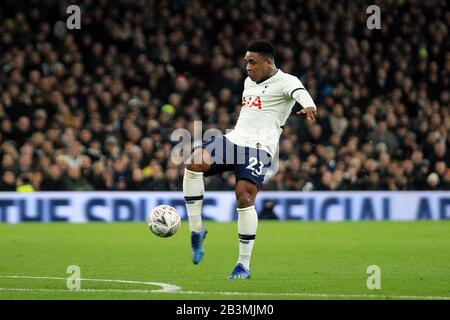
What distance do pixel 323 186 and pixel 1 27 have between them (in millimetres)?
7785

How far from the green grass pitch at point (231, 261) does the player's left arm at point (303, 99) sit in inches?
63.1

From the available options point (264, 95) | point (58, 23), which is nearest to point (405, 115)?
point (58, 23)

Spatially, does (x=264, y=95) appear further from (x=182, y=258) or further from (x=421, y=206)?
(x=421, y=206)

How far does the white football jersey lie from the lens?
33.7ft

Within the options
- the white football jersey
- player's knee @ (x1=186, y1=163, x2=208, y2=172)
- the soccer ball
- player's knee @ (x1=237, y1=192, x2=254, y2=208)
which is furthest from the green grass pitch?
the white football jersey

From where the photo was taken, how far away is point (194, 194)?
10.5 meters

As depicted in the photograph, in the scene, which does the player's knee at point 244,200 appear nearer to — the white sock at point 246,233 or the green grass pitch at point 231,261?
the white sock at point 246,233

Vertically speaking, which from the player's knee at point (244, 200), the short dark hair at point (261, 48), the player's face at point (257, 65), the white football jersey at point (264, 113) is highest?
the short dark hair at point (261, 48)

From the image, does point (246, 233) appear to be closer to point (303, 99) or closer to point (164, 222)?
point (164, 222)

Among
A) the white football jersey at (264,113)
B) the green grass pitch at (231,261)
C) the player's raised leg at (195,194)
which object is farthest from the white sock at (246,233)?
the white football jersey at (264,113)

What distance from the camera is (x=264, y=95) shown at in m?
10.3

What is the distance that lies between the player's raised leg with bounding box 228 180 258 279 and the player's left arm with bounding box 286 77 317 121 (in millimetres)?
926

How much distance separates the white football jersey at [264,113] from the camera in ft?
33.7

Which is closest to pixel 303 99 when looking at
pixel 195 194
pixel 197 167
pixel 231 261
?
→ pixel 197 167
